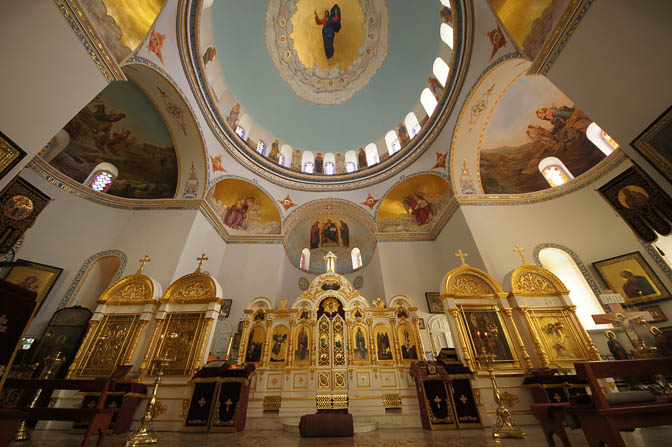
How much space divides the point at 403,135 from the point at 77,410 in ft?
57.5

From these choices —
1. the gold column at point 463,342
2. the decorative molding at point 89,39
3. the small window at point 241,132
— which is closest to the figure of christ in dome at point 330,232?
the small window at point 241,132

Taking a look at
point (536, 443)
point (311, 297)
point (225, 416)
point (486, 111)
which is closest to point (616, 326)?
point (536, 443)

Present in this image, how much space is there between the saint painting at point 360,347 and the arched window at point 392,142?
Answer: 12544mm

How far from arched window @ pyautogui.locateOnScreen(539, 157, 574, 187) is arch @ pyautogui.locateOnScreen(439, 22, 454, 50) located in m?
7.40

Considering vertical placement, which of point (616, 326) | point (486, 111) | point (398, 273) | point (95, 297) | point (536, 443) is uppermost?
point (486, 111)

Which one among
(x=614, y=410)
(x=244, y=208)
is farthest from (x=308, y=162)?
(x=614, y=410)

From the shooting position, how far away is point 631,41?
188 inches

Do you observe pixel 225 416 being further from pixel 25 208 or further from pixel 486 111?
pixel 486 111

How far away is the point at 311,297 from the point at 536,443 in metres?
5.94

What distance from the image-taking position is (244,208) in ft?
50.0

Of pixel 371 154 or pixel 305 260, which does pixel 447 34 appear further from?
pixel 305 260

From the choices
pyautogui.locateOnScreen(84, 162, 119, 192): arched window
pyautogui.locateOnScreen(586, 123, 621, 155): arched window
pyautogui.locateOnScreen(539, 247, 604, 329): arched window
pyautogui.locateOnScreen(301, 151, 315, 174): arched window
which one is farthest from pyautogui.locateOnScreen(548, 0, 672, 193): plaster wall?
pyautogui.locateOnScreen(84, 162, 119, 192): arched window

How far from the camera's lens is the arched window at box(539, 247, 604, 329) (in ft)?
31.2

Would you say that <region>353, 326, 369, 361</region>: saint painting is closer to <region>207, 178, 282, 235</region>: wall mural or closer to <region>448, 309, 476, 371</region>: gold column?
<region>448, 309, 476, 371</region>: gold column
